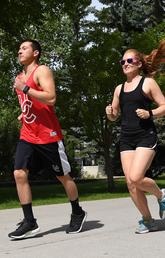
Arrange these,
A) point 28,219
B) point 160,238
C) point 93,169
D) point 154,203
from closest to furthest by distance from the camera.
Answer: point 160,238 → point 28,219 → point 154,203 → point 93,169

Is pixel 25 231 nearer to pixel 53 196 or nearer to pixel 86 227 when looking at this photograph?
pixel 86 227

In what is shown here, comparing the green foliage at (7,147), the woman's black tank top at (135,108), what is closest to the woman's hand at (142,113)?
the woman's black tank top at (135,108)

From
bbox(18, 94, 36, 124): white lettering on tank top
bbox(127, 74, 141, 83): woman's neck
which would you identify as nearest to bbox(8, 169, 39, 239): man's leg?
bbox(18, 94, 36, 124): white lettering on tank top

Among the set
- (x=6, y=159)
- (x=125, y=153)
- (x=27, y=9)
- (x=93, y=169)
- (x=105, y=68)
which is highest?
(x=27, y=9)

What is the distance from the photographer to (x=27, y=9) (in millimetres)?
18000

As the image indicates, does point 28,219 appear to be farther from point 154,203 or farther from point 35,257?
point 154,203

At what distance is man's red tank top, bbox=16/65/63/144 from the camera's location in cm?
623

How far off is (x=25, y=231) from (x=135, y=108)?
181 cm

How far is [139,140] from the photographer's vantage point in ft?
20.2

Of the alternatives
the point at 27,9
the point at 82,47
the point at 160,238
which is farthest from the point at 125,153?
the point at 82,47

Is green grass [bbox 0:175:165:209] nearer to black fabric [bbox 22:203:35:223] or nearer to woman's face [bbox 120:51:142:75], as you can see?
black fabric [bbox 22:203:35:223]

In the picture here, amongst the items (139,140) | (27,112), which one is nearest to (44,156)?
(27,112)

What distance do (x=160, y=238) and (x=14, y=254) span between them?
5.21 ft

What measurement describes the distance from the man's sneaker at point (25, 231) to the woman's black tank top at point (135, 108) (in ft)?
4.83
